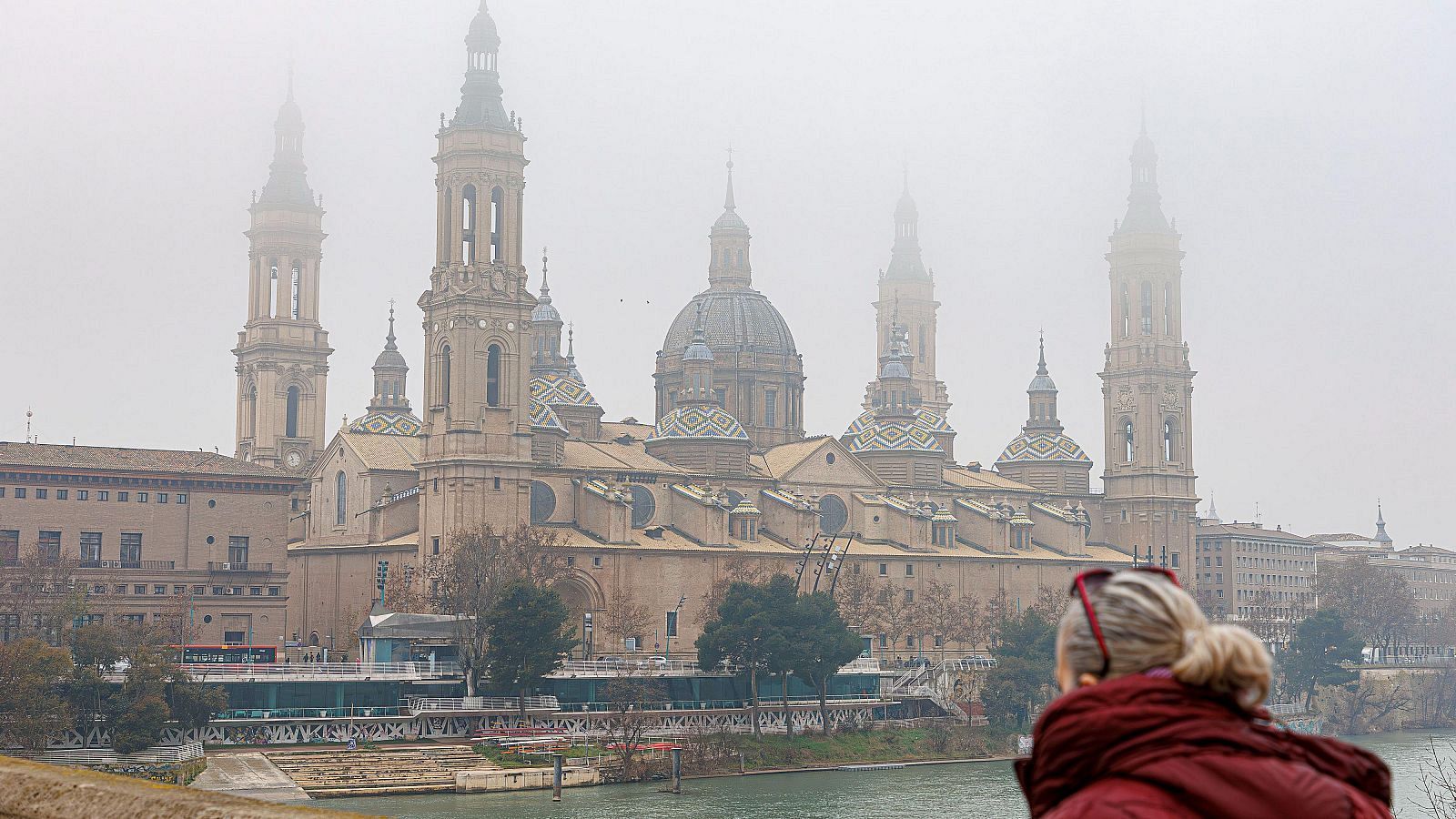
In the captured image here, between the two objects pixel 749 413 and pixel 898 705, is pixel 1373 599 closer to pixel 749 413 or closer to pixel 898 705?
pixel 749 413

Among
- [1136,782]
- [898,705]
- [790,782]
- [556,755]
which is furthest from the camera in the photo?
[898,705]

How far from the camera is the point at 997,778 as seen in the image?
5928 centimetres

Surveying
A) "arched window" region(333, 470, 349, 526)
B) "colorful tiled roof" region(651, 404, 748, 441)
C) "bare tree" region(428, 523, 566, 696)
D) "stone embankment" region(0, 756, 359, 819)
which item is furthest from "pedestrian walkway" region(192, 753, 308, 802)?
"stone embankment" region(0, 756, 359, 819)

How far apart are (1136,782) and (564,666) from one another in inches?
2489

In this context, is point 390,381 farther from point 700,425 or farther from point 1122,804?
point 1122,804

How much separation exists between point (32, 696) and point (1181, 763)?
51068 millimetres

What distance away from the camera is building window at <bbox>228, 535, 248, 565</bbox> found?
72.9 meters

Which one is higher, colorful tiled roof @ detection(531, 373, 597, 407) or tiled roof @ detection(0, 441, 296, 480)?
colorful tiled roof @ detection(531, 373, 597, 407)

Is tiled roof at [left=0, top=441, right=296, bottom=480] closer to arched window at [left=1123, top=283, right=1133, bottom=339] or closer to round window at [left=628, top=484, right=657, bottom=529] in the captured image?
round window at [left=628, top=484, right=657, bottom=529]

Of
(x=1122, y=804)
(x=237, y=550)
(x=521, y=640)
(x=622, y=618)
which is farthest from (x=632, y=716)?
(x=1122, y=804)

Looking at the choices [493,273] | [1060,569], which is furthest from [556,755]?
[1060,569]

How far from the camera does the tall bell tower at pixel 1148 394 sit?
332ft

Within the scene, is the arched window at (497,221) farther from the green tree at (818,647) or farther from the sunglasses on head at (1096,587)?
the sunglasses on head at (1096,587)

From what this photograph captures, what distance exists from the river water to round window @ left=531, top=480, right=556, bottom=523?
71.1 feet
